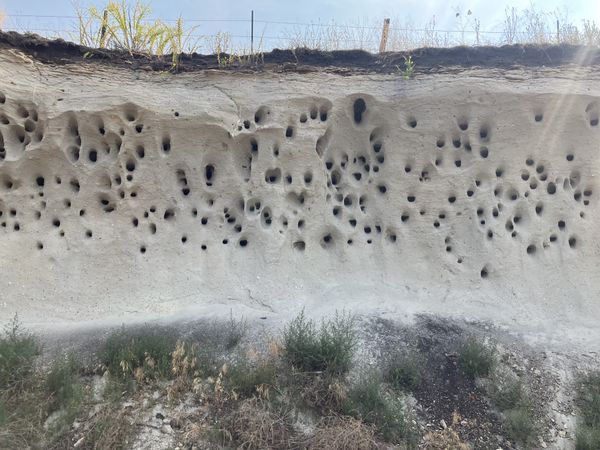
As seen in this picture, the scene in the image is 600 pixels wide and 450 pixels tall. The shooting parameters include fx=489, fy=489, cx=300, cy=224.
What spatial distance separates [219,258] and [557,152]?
206 inches

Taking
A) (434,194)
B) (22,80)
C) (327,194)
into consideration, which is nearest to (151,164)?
(22,80)

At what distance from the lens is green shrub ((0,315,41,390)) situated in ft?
15.7

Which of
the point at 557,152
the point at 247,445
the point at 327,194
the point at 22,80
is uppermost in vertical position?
the point at 22,80

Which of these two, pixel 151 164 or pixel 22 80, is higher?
pixel 22 80

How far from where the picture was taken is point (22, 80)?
6.91 m

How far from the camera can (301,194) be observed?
718cm

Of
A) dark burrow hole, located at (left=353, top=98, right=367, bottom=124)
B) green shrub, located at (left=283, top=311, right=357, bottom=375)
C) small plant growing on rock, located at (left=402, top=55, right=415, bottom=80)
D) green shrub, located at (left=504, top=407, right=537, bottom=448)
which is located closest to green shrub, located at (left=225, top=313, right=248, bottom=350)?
green shrub, located at (left=283, top=311, right=357, bottom=375)

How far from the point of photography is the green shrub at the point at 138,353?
16.8 ft

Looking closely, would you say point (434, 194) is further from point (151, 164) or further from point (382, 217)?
point (151, 164)

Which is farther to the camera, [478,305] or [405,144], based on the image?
[405,144]

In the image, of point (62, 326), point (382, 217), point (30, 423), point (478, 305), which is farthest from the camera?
point (382, 217)

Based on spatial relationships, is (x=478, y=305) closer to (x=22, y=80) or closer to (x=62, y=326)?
(x=62, y=326)

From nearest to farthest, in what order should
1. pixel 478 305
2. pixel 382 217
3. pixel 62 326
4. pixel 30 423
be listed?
pixel 30 423, pixel 62 326, pixel 478 305, pixel 382 217

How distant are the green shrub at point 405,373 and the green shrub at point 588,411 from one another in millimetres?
1610
